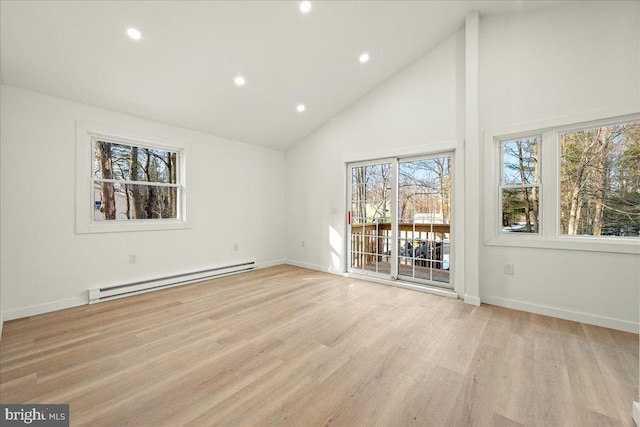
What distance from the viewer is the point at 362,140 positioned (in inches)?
176

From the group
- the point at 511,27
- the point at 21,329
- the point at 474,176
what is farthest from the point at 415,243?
the point at 21,329

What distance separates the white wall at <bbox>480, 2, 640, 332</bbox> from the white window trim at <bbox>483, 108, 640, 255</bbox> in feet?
0.22

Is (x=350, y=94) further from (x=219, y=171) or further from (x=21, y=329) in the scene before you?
(x=21, y=329)

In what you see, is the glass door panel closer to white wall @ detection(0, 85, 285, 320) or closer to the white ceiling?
the white ceiling

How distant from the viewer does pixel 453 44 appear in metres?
3.56

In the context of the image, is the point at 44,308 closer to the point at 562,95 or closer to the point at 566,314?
the point at 566,314

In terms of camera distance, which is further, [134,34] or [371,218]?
[371,218]

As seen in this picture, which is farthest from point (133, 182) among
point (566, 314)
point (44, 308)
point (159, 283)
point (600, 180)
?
point (600, 180)

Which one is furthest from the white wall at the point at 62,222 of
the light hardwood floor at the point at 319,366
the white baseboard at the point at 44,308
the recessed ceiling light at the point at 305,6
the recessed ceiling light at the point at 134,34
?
the recessed ceiling light at the point at 305,6

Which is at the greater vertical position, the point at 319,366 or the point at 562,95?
the point at 562,95

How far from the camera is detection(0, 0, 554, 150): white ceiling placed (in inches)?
94.2

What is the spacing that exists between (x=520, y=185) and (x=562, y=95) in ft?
3.38

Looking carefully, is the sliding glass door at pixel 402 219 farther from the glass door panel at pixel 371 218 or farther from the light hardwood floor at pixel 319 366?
the light hardwood floor at pixel 319 366

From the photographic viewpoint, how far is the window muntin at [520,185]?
311 cm
